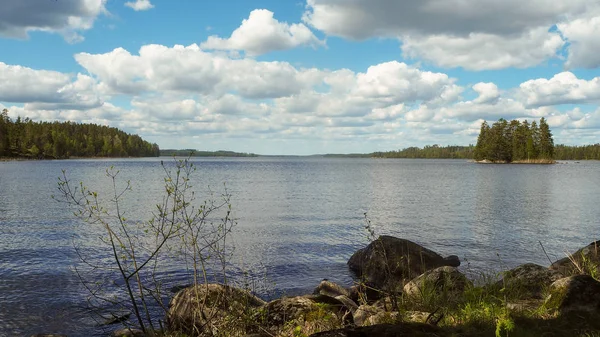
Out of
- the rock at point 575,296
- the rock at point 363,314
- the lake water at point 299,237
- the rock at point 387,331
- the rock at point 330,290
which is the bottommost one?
the lake water at point 299,237

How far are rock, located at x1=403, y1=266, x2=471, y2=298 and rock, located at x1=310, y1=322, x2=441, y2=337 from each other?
161 inches

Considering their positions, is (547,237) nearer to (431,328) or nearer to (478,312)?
(478,312)

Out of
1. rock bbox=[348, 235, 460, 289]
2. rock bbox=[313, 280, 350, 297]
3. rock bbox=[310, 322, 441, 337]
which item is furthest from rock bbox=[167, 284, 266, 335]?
rock bbox=[348, 235, 460, 289]

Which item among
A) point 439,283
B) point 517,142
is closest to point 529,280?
point 439,283

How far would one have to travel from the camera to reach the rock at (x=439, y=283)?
9.10 m

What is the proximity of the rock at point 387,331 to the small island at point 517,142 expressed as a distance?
147m

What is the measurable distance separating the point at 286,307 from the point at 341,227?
18.3 m

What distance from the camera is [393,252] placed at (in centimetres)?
1364

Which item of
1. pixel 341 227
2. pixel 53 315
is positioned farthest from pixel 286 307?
pixel 341 227

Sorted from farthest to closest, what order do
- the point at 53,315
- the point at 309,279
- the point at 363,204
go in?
the point at 363,204 < the point at 309,279 < the point at 53,315

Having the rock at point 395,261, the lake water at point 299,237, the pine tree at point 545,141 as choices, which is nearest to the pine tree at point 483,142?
the pine tree at point 545,141

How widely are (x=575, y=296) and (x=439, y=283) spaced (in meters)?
3.55

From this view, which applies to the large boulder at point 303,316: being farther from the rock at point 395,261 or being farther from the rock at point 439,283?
the rock at point 395,261

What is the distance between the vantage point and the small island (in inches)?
5335
